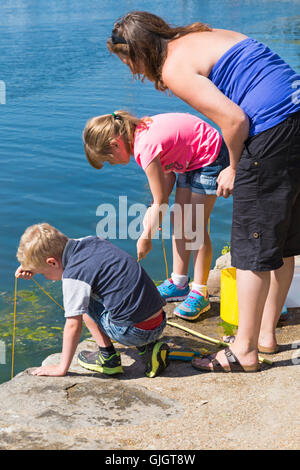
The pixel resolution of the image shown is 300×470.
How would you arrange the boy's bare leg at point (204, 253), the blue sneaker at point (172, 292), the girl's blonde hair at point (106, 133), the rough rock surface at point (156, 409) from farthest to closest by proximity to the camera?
the blue sneaker at point (172, 292)
the boy's bare leg at point (204, 253)
the girl's blonde hair at point (106, 133)
the rough rock surface at point (156, 409)

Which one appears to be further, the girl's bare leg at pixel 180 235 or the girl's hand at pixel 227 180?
the girl's bare leg at pixel 180 235

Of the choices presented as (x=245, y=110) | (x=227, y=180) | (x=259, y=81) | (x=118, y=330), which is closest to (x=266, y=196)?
(x=227, y=180)

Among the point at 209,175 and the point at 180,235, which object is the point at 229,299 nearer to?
the point at 180,235

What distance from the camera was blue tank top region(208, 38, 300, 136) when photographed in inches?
102

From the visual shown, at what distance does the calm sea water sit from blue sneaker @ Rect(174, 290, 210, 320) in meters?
1.16

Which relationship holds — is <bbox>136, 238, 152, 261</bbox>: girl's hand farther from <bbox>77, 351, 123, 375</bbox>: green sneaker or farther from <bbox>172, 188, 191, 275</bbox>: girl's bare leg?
<bbox>77, 351, 123, 375</bbox>: green sneaker

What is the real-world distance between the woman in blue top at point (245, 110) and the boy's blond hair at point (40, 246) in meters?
0.85

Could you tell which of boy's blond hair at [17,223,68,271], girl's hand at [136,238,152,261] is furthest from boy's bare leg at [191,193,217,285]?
boy's blond hair at [17,223,68,271]

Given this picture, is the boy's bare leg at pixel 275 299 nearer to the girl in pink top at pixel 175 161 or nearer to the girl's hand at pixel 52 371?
the girl in pink top at pixel 175 161

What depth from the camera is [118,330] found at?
300 centimetres

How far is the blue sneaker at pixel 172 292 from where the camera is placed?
400 cm

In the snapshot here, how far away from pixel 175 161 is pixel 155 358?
1.12m

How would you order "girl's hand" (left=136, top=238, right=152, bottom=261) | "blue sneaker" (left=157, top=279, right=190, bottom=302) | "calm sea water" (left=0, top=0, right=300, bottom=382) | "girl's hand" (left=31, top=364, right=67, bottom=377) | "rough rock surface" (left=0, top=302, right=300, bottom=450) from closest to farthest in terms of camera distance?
"rough rock surface" (left=0, top=302, right=300, bottom=450) < "girl's hand" (left=31, top=364, right=67, bottom=377) < "girl's hand" (left=136, top=238, right=152, bottom=261) < "blue sneaker" (left=157, top=279, right=190, bottom=302) < "calm sea water" (left=0, top=0, right=300, bottom=382)

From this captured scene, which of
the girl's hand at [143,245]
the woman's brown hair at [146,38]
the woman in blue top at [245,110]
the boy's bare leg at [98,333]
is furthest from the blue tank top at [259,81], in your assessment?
the boy's bare leg at [98,333]
